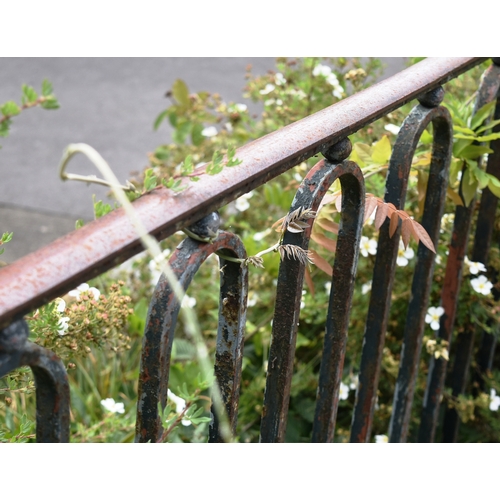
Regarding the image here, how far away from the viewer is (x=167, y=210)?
0.69 meters

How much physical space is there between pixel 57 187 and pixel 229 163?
4572mm

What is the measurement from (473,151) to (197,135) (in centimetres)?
182

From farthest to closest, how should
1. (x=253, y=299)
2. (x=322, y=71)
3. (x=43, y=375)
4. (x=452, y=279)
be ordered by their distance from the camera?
(x=322, y=71) < (x=253, y=299) < (x=452, y=279) < (x=43, y=375)

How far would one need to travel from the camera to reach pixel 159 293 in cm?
74

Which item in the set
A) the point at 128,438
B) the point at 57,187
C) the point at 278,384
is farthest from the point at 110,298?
the point at 57,187

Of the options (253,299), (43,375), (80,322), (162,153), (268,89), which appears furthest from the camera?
(162,153)

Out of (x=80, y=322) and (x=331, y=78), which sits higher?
(x=331, y=78)

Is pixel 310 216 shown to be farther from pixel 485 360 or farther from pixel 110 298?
pixel 485 360

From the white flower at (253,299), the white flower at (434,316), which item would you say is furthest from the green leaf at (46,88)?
the white flower at (253,299)

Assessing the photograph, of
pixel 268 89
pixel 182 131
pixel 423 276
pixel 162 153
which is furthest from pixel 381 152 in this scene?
pixel 162 153

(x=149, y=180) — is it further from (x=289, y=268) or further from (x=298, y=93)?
(x=298, y=93)

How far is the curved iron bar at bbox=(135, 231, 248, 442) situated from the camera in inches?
29.3

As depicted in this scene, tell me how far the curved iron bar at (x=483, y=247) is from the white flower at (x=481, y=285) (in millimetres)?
59

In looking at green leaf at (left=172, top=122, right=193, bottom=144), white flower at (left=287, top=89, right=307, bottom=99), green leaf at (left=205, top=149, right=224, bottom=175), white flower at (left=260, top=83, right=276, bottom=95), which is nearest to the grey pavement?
green leaf at (left=172, top=122, right=193, bottom=144)
